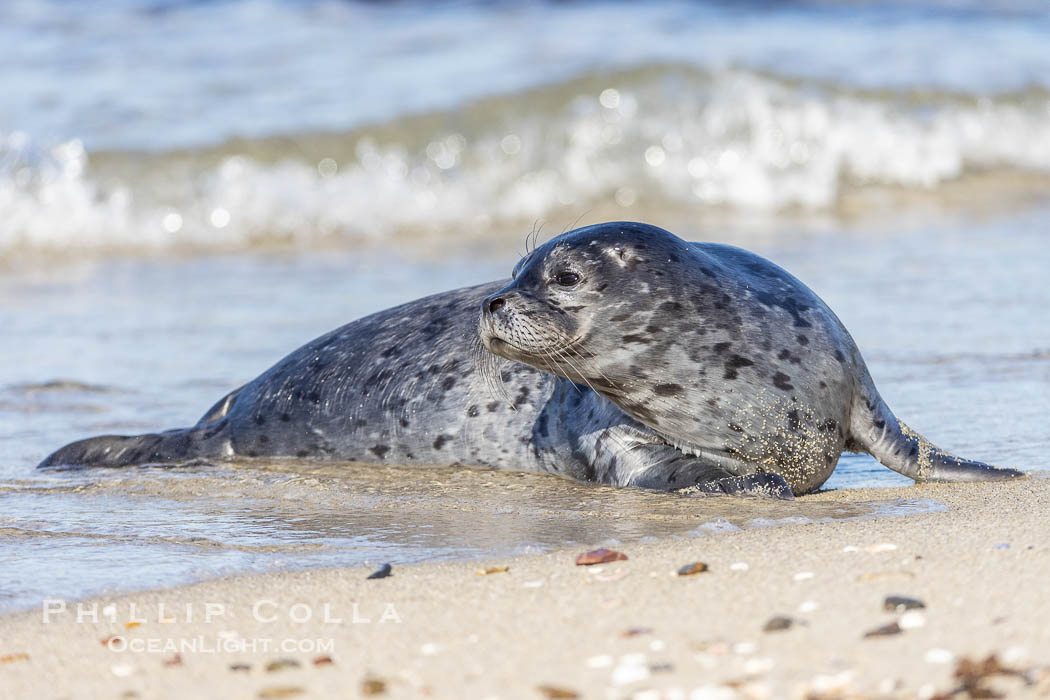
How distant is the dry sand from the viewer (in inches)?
99.1

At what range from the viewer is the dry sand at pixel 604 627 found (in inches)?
99.1

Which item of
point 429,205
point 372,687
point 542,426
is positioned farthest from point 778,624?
point 429,205

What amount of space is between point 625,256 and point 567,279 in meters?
0.19

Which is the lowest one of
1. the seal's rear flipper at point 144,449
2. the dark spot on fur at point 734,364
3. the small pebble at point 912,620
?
the seal's rear flipper at point 144,449

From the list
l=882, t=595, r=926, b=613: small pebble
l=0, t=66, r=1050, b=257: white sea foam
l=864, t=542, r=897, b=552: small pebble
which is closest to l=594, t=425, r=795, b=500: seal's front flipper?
l=864, t=542, r=897, b=552: small pebble

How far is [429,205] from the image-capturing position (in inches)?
452

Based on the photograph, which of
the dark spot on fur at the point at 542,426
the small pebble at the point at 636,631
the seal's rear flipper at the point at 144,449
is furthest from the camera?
the seal's rear flipper at the point at 144,449

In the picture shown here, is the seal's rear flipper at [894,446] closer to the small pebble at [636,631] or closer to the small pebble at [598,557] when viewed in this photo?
the small pebble at [598,557]

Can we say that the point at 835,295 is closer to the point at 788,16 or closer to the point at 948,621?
the point at 948,621

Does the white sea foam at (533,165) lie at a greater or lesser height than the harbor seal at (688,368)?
greater

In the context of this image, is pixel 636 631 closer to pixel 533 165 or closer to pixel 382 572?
pixel 382 572

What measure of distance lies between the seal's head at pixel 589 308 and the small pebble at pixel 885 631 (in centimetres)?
158

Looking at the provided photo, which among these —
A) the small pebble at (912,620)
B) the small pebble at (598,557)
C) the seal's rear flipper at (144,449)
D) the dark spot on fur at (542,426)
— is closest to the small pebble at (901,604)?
the small pebble at (912,620)

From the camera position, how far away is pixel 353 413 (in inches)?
204
